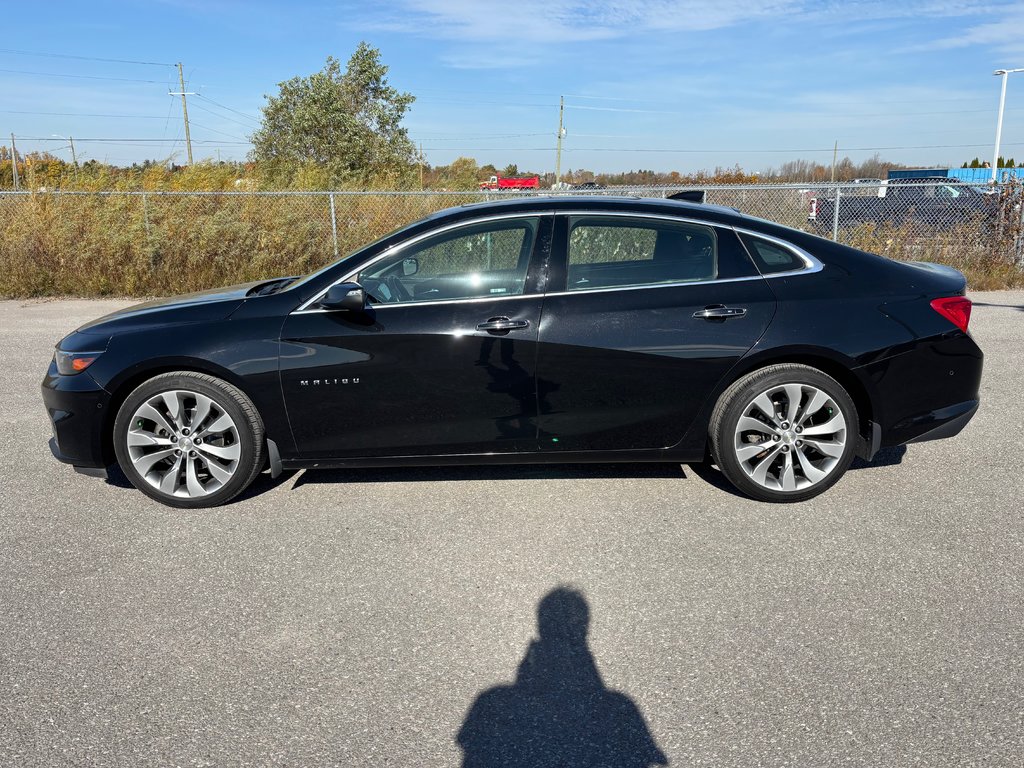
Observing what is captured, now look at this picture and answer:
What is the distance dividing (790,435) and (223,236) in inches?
446

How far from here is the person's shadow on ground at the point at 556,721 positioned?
2494 mm

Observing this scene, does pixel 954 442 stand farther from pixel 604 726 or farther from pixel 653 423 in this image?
pixel 604 726

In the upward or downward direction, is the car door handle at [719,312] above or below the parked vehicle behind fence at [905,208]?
below

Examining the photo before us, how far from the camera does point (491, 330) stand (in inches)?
168

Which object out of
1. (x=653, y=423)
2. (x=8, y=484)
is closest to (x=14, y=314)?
(x=8, y=484)

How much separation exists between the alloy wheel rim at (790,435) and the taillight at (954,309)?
2.59 feet

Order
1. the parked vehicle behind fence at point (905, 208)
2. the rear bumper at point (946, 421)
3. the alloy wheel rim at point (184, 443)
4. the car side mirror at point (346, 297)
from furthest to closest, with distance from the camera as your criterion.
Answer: the parked vehicle behind fence at point (905, 208) → the rear bumper at point (946, 421) → the alloy wheel rim at point (184, 443) → the car side mirror at point (346, 297)

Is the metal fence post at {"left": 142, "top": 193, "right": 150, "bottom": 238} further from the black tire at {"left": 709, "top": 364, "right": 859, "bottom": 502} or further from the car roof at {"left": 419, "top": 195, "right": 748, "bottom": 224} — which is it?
the black tire at {"left": 709, "top": 364, "right": 859, "bottom": 502}

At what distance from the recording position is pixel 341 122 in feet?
100.0

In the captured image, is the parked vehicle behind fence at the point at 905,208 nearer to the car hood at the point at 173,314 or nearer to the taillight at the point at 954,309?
A: the taillight at the point at 954,309

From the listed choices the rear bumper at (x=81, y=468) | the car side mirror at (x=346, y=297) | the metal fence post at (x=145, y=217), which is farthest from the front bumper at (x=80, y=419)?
the metal fence post at (x=145, y=217)

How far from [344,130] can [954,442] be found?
28426 millimetres

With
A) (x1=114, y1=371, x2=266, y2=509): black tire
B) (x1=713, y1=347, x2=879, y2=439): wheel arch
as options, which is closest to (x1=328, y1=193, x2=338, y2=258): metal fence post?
(x1=114, y1=371, x2=266, y2=509): black tire

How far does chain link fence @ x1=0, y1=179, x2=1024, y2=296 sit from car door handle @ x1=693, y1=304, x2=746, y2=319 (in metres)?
8.90
